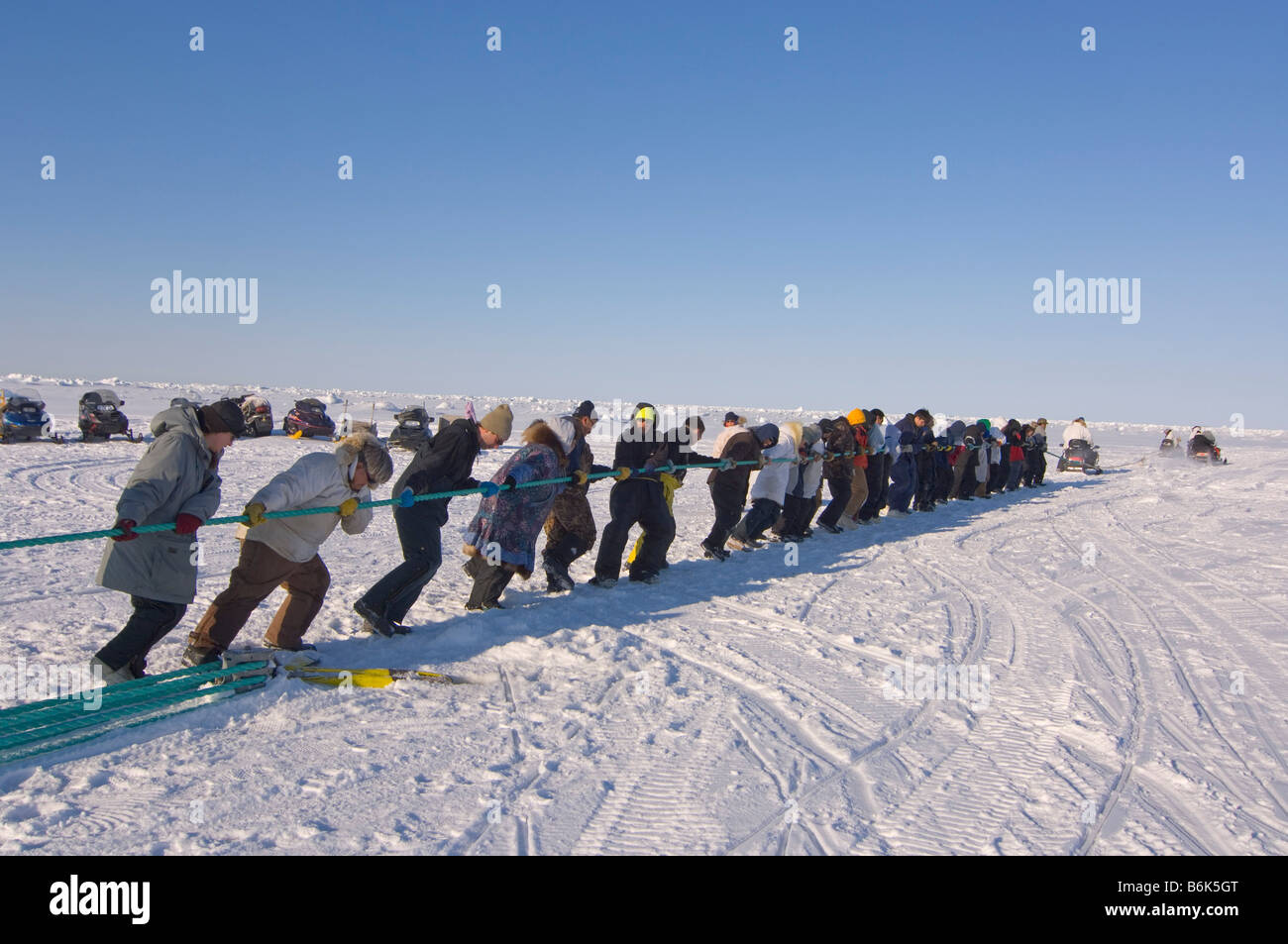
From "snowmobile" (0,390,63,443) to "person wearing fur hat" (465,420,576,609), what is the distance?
1836 cm

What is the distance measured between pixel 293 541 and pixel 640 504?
12.2 feet

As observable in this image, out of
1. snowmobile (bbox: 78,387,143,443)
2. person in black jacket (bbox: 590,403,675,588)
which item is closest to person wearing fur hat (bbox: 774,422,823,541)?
person in black jacket (bbox: 590,403,675,588)

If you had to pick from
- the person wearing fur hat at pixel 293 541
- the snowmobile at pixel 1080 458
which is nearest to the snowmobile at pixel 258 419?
the person wearing fur hat at pixel 293 541

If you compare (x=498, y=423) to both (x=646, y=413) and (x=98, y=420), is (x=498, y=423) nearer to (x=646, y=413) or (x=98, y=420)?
(x=646, y=413)

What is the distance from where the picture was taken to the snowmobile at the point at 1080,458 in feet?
88.9

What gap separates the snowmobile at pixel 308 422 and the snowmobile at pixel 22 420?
5.67 meters

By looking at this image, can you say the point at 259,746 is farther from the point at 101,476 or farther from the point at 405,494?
the point at 101,476

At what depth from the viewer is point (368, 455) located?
5.30m

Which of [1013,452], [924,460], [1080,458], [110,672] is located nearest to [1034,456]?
[1013,452]

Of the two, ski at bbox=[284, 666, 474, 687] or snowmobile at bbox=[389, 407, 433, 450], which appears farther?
snowmobile at bbox=[389, 407, 433, 450]

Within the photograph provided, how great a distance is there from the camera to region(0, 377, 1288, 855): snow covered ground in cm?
330

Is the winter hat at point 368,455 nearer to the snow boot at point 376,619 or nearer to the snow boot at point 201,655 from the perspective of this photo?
the snow boot at point 376,619

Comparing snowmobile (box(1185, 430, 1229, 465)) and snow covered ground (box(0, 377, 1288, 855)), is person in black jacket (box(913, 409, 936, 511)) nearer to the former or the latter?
snow covered ground (box(0, 377, 1288, 855))
